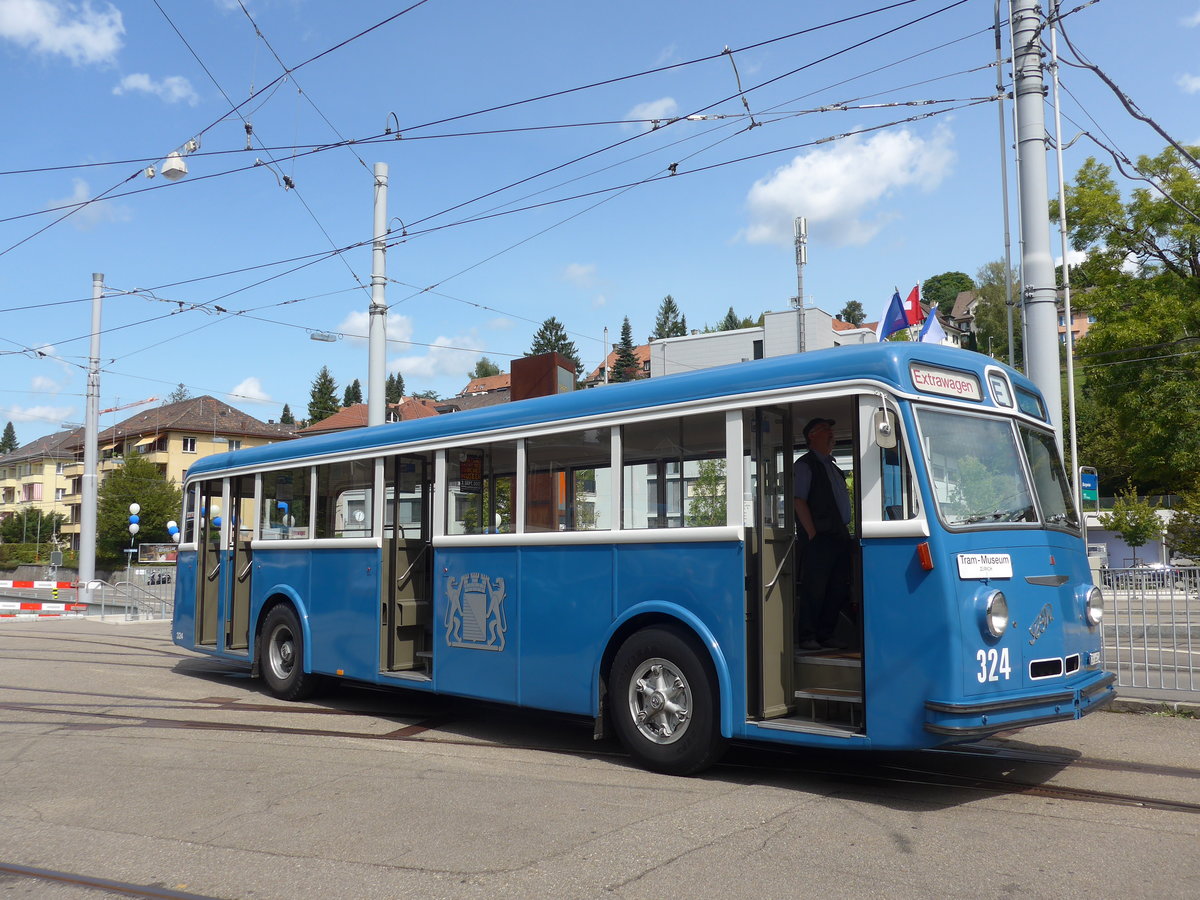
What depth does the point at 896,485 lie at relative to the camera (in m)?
6.32

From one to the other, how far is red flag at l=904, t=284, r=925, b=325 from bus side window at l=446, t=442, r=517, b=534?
1127cm

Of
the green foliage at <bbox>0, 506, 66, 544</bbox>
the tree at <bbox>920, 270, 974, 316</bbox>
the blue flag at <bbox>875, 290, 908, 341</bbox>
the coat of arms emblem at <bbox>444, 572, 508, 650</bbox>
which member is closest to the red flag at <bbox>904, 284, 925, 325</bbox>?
the blue flag at <bbox>875, 290, 908, 341</bbox>

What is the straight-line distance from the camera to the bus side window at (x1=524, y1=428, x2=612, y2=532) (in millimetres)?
7984

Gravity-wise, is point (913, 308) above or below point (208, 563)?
above

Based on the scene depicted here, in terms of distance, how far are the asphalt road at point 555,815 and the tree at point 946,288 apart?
117 m

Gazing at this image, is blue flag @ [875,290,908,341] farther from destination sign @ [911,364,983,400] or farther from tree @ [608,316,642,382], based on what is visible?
tree @ [608,316,642,382]

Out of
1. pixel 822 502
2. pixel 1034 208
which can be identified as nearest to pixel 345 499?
pixel 822 502

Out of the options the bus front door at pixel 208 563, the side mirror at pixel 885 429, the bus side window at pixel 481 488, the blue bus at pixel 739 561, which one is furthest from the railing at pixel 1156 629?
the bus front door at pixel 208 563

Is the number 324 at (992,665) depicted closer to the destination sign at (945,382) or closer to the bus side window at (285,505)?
the destination sign at (945,382)

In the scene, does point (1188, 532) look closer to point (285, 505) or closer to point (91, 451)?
point (285, 505)

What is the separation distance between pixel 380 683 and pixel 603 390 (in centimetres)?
382

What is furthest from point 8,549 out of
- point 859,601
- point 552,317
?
point 859,601

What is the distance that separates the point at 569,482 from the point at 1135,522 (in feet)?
143

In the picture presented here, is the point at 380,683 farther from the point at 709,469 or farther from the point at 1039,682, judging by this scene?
the point at 1039,682
